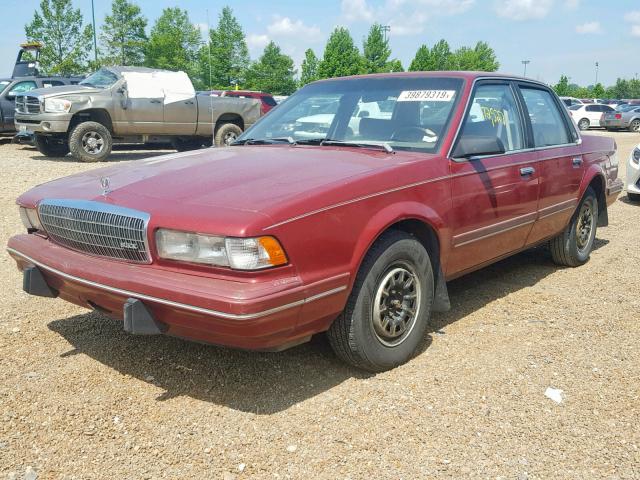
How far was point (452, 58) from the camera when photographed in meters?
86.0

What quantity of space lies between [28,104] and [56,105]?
96cm

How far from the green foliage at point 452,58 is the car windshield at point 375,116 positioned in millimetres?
64898

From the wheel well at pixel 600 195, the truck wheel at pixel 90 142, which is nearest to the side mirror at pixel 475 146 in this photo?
the wheel well at pixel 600 195

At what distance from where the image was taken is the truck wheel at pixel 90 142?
12.2 m

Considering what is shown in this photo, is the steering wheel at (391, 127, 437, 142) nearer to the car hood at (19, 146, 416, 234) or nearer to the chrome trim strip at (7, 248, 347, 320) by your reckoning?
the car hood at (19, 146, 416, 234)

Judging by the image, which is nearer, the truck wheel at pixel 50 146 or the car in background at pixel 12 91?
the truck wheel at pixel 50 146

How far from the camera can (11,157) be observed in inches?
527

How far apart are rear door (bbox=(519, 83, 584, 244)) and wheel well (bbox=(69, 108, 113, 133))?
31.6 ft

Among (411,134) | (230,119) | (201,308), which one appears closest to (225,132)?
(230,119)

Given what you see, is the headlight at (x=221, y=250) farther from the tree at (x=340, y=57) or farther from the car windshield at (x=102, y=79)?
the tree at (x=340, y=57)

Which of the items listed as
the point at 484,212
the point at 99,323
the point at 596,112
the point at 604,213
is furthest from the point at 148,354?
the point at 596,112

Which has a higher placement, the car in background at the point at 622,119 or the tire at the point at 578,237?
the car in background at the point at 622,119

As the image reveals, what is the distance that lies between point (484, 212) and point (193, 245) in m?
2.05

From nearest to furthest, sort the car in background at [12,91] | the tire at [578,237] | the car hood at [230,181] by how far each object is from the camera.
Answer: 1. the car hood at [230,181]
2. the tire at [578,237]
3. the car in background at [12,91]
